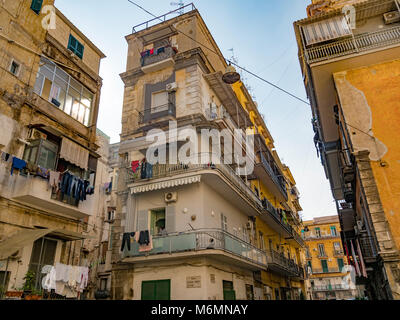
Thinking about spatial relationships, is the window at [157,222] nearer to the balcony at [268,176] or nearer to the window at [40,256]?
the window at [40,256]

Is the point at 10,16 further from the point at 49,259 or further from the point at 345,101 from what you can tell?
the point at 345,101

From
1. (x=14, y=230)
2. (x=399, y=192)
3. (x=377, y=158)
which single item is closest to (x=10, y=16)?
(x=14, y=230)

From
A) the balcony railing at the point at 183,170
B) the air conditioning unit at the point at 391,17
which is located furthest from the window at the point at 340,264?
the air conditioning unit at the point at 391,17

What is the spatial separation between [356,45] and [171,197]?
1173 cm

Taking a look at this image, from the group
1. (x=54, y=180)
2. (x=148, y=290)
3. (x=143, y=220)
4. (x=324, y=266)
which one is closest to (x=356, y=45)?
(x=143, y=220)

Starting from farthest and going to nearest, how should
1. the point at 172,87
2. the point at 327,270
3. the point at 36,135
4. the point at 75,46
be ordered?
the point at 327,270 < the point at 172,87 < the point at 75,46 < the point at 36,135

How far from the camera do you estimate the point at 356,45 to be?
13.3 m

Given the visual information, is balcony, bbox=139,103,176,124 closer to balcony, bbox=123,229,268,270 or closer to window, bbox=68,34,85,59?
window, bbox=68,34,85,59

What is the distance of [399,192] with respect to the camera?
1098cm

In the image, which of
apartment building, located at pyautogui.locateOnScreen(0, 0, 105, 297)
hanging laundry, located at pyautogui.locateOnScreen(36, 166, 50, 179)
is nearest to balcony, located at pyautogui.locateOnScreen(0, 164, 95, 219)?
apartment building, located at pyautogui.locateOnScreen(0, 0, 105, 297)

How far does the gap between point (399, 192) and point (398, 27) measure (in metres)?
7.59

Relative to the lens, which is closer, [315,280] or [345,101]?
[345,101]

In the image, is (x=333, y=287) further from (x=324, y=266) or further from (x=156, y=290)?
(x=156, y=290)

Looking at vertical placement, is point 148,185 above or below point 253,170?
below
